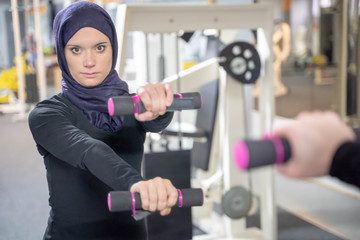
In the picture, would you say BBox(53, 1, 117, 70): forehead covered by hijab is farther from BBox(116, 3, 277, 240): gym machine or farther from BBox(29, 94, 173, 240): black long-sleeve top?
BBox(116, 3, 277, 240): gym machine

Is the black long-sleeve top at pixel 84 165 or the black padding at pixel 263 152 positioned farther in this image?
the black long-sleeve top at pixel 84 165

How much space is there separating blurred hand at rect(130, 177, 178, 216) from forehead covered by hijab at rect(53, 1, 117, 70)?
0.17 metres

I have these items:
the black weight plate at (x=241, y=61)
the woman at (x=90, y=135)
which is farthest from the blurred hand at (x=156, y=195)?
the black weight plate at (x=241, y=61)

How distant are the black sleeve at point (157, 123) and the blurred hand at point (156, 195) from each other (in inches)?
3.3

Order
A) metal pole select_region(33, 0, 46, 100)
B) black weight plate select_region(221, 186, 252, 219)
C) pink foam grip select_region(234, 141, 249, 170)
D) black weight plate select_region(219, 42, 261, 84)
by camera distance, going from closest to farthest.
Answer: pink foam grip select_region(234, 141, 249, 170)
metal pole select_region(33, 0, 46, 100)
black weight plate select_region(219, 42, 261, 84)
black weight plate select_region(221, 186, 252, 219)

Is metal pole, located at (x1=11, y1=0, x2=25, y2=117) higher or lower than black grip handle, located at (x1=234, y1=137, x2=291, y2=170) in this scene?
higher

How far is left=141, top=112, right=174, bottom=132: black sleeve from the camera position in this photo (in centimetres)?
56

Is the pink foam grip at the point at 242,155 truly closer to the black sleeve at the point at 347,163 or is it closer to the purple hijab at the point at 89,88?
the black sleeve at the point at 347,163

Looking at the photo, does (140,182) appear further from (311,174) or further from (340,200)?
(340,200)

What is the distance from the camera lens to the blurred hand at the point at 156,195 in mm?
489

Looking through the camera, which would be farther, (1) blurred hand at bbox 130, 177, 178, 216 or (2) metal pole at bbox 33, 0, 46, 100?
(2) metal pole at bbox 33, 0, 46, 100

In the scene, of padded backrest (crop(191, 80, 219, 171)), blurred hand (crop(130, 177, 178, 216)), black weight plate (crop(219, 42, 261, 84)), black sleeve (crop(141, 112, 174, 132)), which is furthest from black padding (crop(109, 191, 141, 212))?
padded backrest (crop(191, 80, 219, 171))

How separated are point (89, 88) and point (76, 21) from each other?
79mm

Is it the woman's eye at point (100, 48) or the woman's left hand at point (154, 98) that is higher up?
the woman's eye at point (100, 48)
